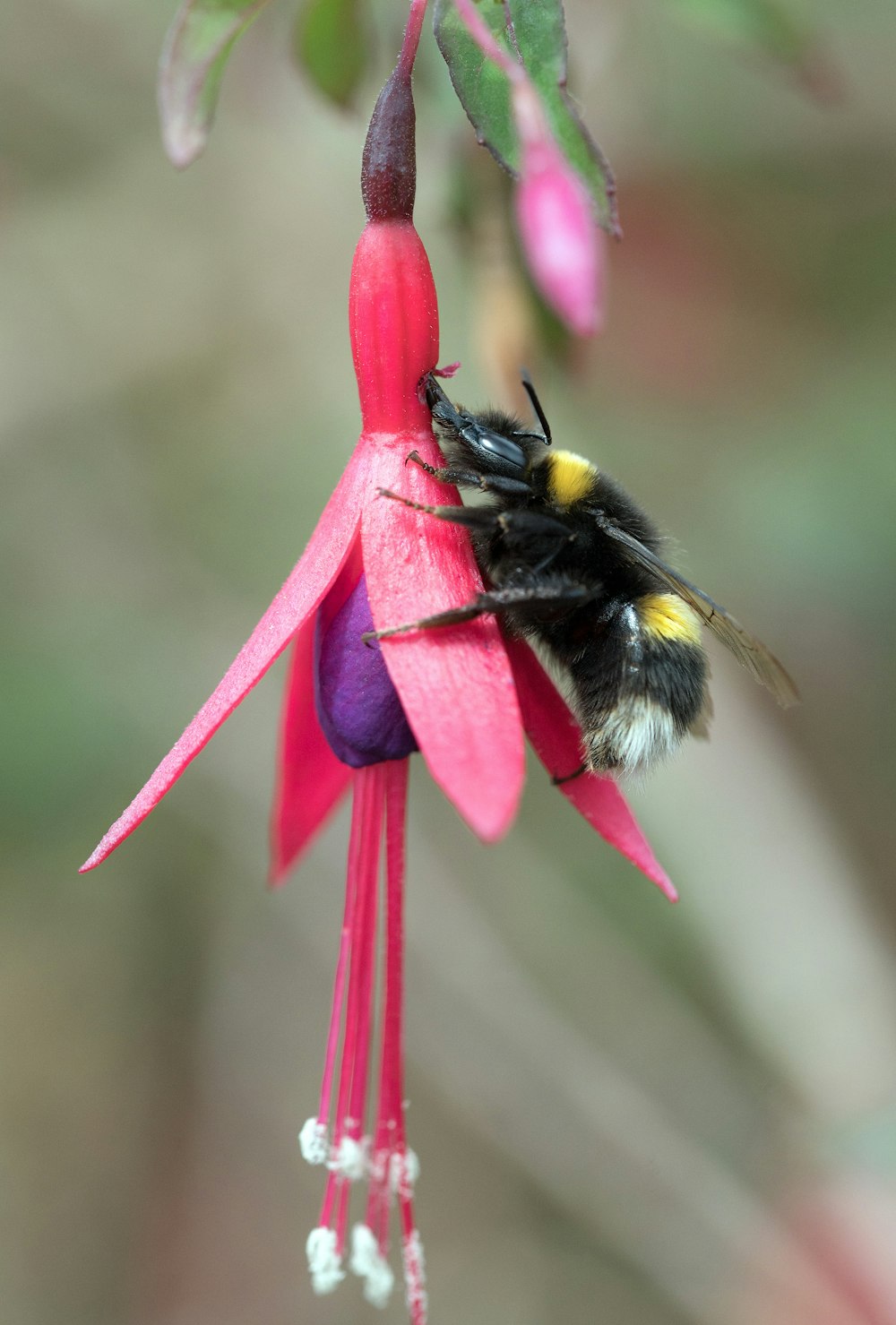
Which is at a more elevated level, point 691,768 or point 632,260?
point 632,260

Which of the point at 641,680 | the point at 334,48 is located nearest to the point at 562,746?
the point at 641,680


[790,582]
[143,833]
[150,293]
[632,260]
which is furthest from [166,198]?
[790,582]

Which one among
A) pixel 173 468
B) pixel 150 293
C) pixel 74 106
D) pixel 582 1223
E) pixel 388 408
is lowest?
pixel 582 1223

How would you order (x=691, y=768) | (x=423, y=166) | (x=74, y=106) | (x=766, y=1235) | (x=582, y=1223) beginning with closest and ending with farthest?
(x=423, y=166) < (x=766, y=1235) < (x=691, y=768) < (x=582, y=1223) < (x=74, y=106)

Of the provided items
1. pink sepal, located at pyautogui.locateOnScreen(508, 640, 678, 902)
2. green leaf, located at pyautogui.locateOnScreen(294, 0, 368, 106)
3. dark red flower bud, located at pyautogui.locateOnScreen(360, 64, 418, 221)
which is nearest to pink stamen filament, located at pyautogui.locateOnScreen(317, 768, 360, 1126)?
pink sepal, located at pyautogui.locateOnScreen(508, 640, 678, 902)

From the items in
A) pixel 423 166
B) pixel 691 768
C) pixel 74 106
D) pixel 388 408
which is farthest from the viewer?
pixel 74 106

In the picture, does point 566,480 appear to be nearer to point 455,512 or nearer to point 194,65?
point 455,512

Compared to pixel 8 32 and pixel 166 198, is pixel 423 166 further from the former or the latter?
pixel 8 32

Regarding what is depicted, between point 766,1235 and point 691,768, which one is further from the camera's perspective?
point 691,768
